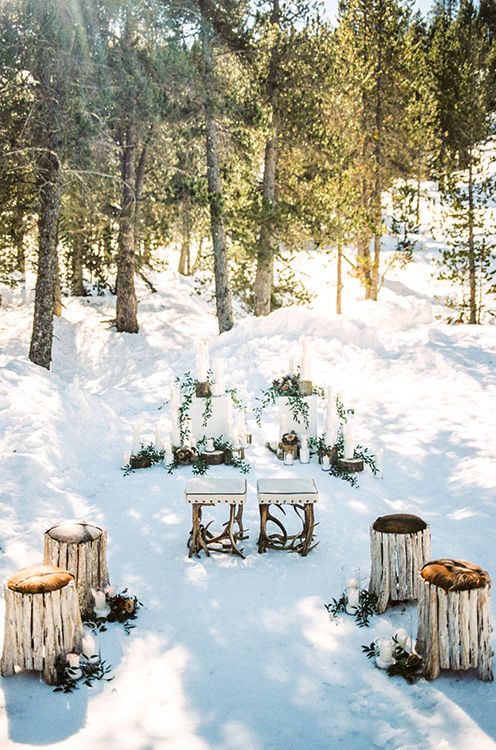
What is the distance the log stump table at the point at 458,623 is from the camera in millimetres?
4285

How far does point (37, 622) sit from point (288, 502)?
2794 millimetres

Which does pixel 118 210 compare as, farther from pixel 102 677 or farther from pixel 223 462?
pixel 102 677

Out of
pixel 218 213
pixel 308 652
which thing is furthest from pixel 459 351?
pixel 308 652

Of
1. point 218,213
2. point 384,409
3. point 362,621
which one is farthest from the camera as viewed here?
point 218,213

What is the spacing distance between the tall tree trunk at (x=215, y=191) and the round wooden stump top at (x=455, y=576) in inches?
543

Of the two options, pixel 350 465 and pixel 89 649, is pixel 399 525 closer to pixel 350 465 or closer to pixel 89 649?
pixel 89 649

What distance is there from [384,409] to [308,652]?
7.83 meters

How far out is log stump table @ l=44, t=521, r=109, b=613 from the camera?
521 cm

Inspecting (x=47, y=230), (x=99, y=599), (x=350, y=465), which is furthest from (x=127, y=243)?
(x=99, y=599)

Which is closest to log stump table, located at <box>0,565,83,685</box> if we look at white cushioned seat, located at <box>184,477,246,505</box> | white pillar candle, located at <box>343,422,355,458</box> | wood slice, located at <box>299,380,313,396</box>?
white cushioned seat, located at <box>184,477,246,505</box>

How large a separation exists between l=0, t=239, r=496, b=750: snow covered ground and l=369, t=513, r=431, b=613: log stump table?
23cm

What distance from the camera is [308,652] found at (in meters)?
4.84

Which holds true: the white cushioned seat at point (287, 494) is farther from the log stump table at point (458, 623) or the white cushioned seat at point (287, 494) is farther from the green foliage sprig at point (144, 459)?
the green foliage sprig at point (144, 459)

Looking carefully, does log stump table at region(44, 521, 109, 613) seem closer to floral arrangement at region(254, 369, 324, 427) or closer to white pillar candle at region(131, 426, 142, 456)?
white pillar candle at region(131, 426, 142, 456)
